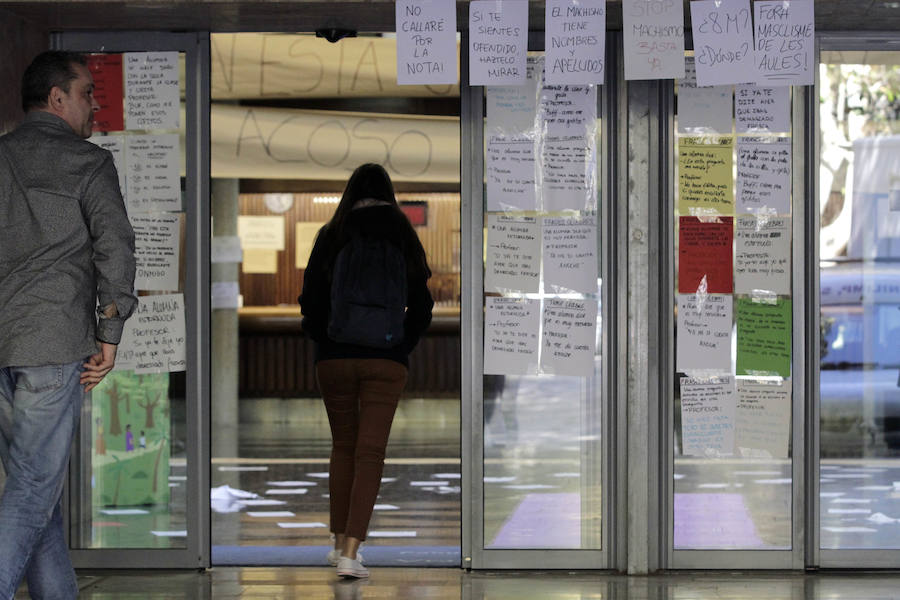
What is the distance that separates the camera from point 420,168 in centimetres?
957

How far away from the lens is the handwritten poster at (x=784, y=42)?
15.0 ft

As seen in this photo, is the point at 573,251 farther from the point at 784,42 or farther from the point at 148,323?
the point at 148,323

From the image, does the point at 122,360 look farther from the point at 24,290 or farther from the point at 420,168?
the point at 420,168

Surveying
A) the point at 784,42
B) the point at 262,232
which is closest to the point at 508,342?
the point at 784,42

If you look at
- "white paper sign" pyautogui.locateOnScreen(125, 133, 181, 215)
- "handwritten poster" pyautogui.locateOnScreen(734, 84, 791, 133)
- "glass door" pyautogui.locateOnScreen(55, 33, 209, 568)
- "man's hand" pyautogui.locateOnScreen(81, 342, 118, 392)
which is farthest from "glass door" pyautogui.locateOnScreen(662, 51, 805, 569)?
"man's hand" pyautogui.locateOnScreen(81, 342, 118, 392)

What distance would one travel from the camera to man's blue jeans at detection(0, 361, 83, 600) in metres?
3.47

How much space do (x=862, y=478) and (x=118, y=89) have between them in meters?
3.33

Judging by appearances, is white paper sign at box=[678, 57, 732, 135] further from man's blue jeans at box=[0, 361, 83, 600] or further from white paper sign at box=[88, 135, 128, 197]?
man's blue jeans at box=[0, 361, 83, 600]

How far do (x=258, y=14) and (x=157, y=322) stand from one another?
4.16 ft

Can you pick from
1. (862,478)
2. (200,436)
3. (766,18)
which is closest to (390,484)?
(200,436)

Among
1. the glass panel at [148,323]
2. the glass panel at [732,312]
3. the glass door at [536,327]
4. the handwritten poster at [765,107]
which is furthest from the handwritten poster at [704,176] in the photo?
the glass panel at [148,323]

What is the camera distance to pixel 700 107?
16.2 ft

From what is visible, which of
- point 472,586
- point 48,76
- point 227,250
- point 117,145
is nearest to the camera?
point 48,76

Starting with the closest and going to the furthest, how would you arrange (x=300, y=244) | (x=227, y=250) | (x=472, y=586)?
1. (x=472, y=586)
2. (x=227, y=250)
3. (x=300, y=244)
